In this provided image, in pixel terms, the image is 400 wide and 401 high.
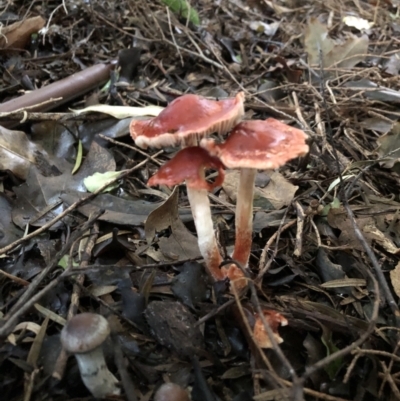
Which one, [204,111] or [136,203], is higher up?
[204,111]

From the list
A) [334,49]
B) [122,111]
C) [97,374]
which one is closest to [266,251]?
[97,374]

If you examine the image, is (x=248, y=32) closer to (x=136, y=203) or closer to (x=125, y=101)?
(x=125, y=101)

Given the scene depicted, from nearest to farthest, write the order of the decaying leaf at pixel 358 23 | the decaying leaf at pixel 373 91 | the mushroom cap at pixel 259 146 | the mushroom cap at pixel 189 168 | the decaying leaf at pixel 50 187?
1. the mushroom cap at pixel 259 146
2. the mushroom cap at pixel 189 168
3. the decaying leaf at pixel 50 187
4. the decaying leaf at pixel 373 91
5. the decaying leaf at pixel 358 23

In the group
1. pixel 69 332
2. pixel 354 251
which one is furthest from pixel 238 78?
pixel 69 332

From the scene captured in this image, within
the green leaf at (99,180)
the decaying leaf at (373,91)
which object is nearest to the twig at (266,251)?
the green leaf at (99,180)

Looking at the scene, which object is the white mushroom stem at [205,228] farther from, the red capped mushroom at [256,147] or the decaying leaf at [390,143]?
the decaying leaf at [390,143]

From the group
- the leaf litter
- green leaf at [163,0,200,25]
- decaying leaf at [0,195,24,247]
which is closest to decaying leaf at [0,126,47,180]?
the leaf litter

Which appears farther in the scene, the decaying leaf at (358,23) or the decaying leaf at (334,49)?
the decaying leaf at (358,23)
